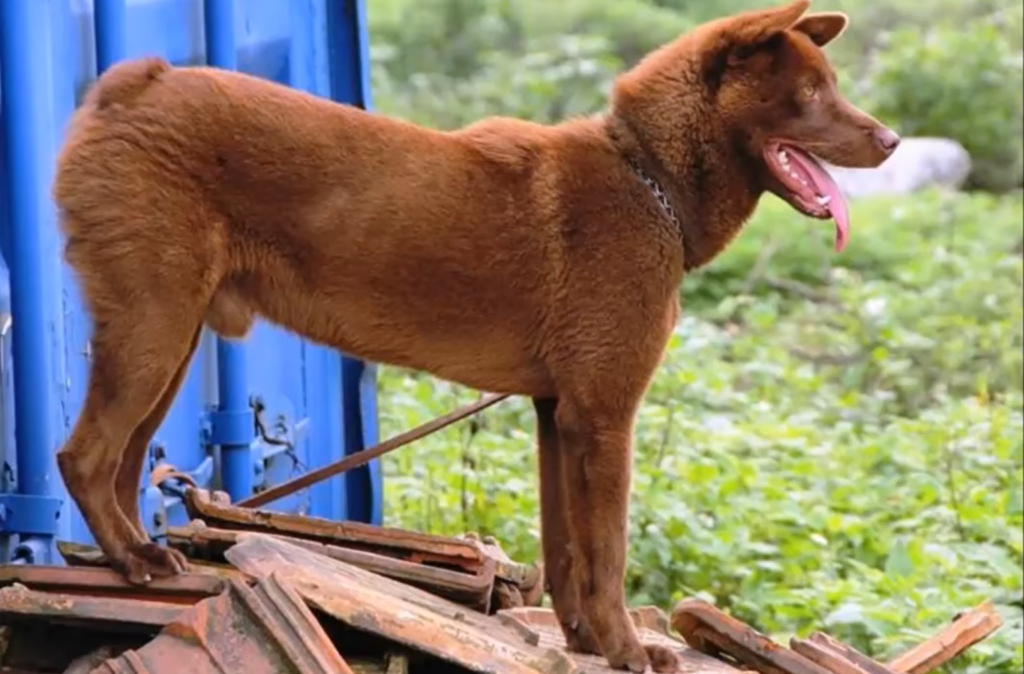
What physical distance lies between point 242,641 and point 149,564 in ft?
1.75

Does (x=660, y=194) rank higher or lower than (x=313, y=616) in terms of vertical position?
higher

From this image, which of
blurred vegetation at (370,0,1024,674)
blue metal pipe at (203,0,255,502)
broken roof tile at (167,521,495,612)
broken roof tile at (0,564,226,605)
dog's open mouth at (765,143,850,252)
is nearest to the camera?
broken roof tile at (0,564,226,605)

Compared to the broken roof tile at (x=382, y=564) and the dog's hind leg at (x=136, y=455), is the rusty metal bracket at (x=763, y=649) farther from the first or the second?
the dog's hind leg at (x=136, y=455)

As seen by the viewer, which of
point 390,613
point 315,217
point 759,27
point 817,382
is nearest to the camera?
point 390,613

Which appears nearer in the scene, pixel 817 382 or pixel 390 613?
pixel 390 613

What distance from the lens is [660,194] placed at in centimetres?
465

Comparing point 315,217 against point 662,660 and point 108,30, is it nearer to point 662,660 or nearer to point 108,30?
point 108,30

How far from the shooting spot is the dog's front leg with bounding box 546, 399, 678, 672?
444 centimetres

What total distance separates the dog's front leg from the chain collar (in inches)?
19.2

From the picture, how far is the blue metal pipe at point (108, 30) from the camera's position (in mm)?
4621

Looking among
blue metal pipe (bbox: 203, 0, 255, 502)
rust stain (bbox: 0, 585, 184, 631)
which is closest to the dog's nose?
blue metal pipe (bbox: 203, 0, 255, 502)

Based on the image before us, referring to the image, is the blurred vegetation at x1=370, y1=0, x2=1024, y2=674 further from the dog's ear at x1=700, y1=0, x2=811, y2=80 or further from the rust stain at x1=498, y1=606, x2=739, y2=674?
the dog's ear at x1=700, y1=0, x2=811, y2=80

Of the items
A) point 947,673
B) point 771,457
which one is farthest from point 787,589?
point 771,457

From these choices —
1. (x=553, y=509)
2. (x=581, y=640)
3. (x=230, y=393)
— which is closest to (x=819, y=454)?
(x=230, y=393)
